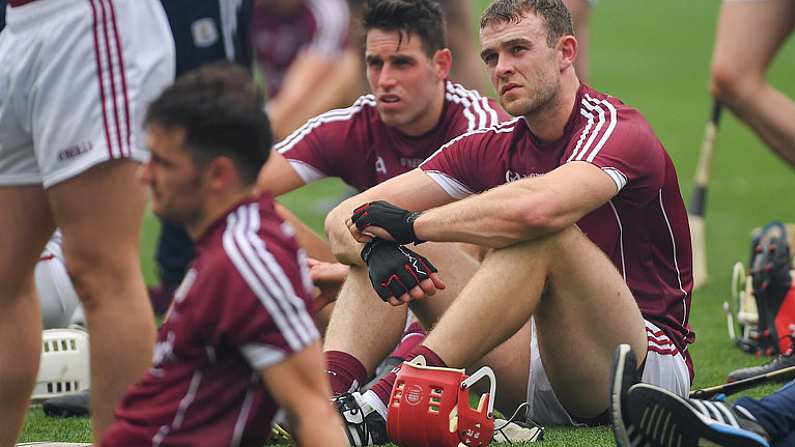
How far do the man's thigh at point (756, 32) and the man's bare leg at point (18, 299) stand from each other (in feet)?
9.88

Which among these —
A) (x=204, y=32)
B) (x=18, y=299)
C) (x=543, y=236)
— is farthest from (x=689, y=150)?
(x=18, y=299)

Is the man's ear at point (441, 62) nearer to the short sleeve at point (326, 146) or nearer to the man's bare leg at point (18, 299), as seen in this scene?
the short sleeve at point (326, 146)

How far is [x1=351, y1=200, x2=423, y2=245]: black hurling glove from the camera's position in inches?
157

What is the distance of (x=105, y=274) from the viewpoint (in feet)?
10.8

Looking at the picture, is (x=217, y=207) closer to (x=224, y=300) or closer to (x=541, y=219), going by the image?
(x=224, y=300)

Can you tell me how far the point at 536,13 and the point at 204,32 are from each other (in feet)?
7.35

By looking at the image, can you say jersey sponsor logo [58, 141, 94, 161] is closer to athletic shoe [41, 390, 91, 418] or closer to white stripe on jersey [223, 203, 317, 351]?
white stripe on jersey [223, 203, 317, 351]

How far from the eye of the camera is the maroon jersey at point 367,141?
492 centimetres

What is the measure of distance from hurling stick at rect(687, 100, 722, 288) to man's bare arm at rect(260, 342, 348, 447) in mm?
3864

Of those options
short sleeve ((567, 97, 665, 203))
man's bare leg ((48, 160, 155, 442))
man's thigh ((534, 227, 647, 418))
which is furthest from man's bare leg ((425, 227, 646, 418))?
man's bare leg ((48, 160, 155, 442))

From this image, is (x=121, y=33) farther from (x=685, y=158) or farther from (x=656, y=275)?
(x=685, y=158)

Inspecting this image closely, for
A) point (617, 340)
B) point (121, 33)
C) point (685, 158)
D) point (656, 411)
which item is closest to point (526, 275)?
point (617, 340)

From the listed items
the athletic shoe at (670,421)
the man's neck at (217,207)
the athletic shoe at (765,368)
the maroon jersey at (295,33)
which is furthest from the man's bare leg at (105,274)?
the maroon jersey at (295,33)

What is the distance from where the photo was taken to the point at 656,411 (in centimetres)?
325
